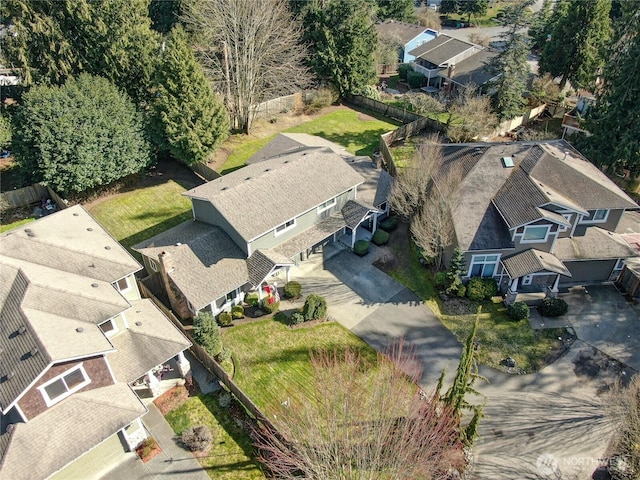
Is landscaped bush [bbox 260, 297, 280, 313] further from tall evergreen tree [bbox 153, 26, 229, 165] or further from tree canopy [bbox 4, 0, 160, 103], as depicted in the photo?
tree canopy [bbox 4, 0, 160, 103]

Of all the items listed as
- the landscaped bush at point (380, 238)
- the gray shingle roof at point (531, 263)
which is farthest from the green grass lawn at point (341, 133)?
the gray shingle roof at point (531, 263)

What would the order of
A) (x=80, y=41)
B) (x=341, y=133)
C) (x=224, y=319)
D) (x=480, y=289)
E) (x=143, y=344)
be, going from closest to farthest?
(x=143, y=344), (x=224, y=319), (x=480, y=289), (x=80, y=41), (x=341, y=133)

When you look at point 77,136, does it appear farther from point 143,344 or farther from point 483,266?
point 483,266

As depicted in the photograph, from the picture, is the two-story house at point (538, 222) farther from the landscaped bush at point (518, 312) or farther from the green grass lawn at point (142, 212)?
the green grass lawn at point (142, 212)

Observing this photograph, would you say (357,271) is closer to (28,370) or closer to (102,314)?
(102,314)

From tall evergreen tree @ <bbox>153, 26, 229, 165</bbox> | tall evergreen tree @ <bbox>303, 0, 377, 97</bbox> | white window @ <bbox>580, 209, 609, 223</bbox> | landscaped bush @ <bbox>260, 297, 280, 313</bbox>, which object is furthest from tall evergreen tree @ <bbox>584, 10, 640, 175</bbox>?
tall evergreen tree @ <bbox>153, 26, 229, 165</bbox>

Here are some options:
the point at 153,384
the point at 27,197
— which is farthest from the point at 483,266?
the point at 27,197

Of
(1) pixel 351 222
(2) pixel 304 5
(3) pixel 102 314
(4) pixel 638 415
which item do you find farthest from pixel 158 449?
(2) pixel 304 5

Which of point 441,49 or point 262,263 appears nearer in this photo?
point 262,263
